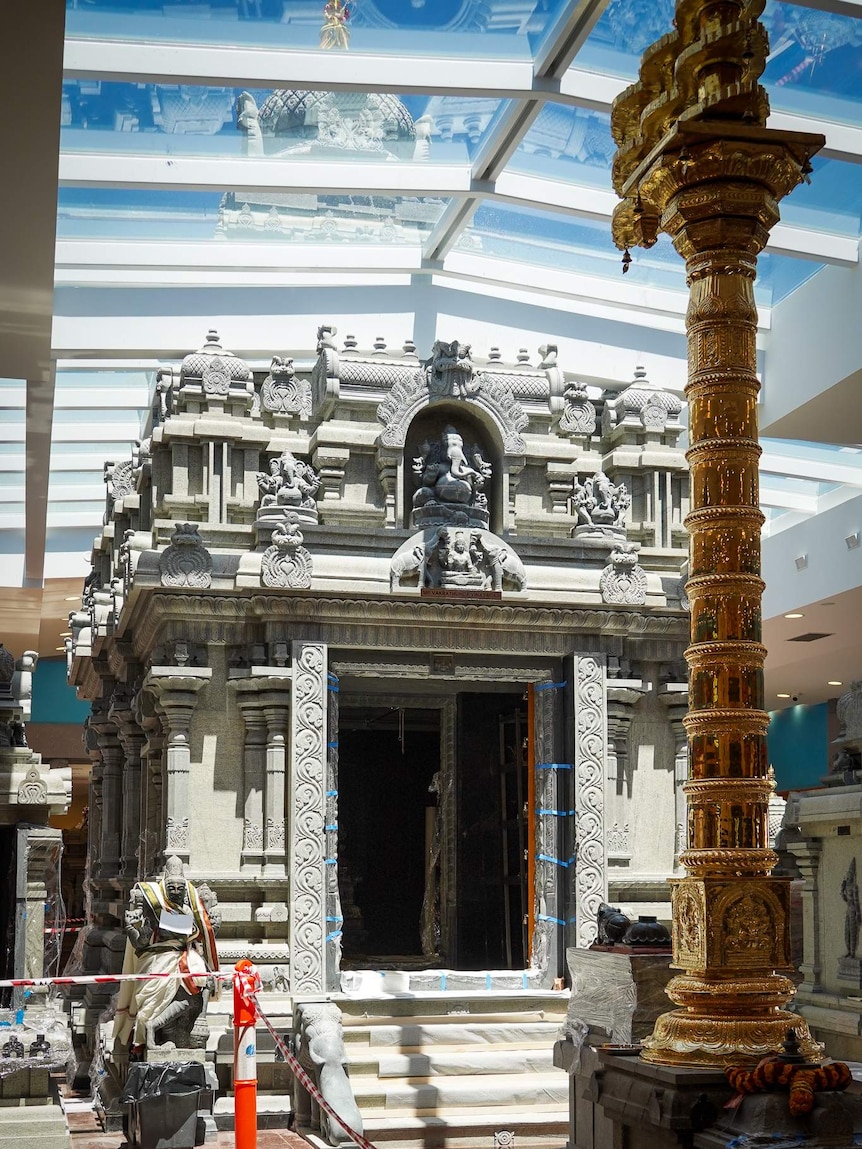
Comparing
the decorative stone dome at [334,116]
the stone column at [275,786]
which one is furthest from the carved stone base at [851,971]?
the decorative stone dome at [334,116]

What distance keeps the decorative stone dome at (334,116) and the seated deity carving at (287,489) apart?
243 centimetres

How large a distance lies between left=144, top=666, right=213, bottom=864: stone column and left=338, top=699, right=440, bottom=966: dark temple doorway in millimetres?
5295

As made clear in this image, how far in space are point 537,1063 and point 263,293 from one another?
7216mm

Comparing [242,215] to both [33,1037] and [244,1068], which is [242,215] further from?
[244,1068]

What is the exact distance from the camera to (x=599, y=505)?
496 inches

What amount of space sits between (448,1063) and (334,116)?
6.81 metres

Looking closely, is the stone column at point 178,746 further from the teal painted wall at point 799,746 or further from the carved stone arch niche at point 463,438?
the teal painted wall at point 799,746

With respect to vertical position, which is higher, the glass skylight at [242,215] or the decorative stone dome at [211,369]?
the glass skylight at [242,215]

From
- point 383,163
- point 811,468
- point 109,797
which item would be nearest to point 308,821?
point 109,797

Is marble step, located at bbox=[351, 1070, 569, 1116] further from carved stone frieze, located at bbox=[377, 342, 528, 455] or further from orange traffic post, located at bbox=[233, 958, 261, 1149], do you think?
carved stone frieze, located at bbox=[377, 342, 528, 455]

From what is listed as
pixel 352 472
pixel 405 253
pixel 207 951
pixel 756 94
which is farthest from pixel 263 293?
pixel 756 94

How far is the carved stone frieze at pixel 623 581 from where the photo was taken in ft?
39.9

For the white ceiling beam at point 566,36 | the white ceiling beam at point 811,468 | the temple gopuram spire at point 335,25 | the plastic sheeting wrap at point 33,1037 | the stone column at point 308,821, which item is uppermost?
the temple gopuram spire at point 335,25

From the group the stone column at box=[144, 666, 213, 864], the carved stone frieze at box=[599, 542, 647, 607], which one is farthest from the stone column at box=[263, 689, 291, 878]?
the carved stone frieze at box=[599, 542, 647, 607]
